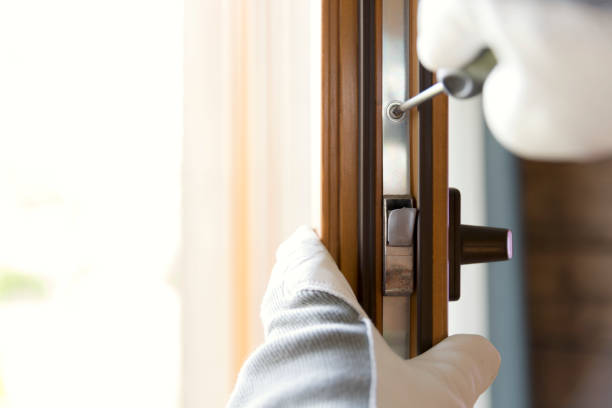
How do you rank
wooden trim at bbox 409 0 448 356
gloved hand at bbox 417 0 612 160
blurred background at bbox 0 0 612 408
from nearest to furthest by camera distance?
gloved hand at bbox 417 0 612 160, wooden trim at bbox 409 0 448 356, blurred background at bbox 0 0 612 408

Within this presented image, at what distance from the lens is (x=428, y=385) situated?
0.99 ft

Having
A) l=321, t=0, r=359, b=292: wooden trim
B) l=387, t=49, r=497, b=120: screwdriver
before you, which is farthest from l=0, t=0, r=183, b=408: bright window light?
l=387, t=49, r=497, b=120: screwdriver

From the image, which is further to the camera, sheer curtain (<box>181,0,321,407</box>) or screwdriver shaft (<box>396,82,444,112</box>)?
sheer curtain (<box>181,0,321,407</box>)

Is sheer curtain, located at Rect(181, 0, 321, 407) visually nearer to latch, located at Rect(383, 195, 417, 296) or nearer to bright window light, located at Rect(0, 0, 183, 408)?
bright window light, located at Rect(0, 0, 183, 408)

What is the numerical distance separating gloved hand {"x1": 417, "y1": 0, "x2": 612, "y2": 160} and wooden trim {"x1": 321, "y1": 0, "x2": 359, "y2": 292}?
0.96 feet

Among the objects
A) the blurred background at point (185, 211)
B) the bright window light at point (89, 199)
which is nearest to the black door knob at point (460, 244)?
the blurred background at point (185, 211)

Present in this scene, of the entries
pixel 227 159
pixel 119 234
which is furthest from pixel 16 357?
pixel 227 159

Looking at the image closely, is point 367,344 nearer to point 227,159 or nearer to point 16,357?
point 227,159

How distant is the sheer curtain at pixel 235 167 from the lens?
1.01m

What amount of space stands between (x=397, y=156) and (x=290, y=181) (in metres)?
0.67

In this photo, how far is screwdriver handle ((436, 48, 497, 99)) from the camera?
0.15 metres

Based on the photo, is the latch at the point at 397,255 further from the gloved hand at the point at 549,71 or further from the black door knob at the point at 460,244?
the gloved hand at the point at 549,71

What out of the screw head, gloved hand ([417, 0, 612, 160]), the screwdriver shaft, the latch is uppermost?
the screw head

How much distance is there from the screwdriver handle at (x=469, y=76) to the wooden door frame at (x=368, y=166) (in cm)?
22
